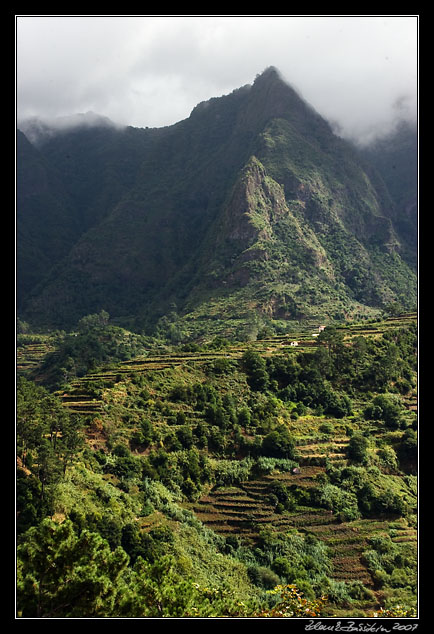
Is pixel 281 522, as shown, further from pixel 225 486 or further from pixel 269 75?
pixel 269 75

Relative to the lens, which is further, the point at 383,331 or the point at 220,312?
the point at 220,312

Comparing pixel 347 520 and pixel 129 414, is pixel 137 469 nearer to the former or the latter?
pixel 129 414

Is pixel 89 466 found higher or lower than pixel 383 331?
lower

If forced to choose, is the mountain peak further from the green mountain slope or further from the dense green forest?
the dense green forest

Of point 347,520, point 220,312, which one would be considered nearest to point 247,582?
point 347,520

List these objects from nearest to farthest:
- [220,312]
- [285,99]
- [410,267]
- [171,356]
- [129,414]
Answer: [129,414] < [171,356] < [220,312] < [410,267] < [285,99]

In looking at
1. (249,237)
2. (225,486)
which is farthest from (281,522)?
(249,237)

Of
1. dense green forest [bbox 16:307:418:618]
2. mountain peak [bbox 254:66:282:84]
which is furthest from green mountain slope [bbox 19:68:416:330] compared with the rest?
dense green forest [bbox 16:307:418:618]
